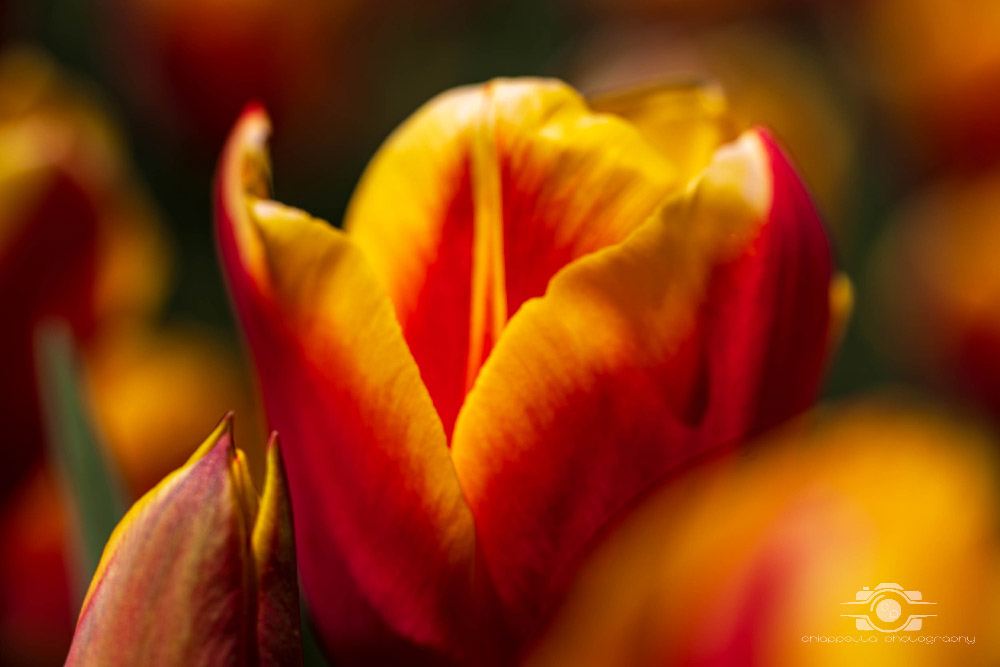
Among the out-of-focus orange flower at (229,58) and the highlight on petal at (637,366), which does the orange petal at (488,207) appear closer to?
the highlight on petal at (637,366)

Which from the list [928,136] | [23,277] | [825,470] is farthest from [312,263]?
[928,136]

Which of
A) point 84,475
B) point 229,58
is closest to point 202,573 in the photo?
point 84,475

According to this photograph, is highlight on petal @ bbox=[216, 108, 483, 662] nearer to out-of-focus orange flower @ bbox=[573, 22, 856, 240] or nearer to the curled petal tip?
the curled petal tip

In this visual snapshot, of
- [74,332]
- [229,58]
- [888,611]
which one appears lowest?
[888,611]

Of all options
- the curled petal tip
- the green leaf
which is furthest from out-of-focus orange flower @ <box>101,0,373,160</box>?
the curled petal tip

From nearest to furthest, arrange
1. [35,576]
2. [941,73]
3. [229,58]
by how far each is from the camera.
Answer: [35,576] → [229,58] → [941,73]
